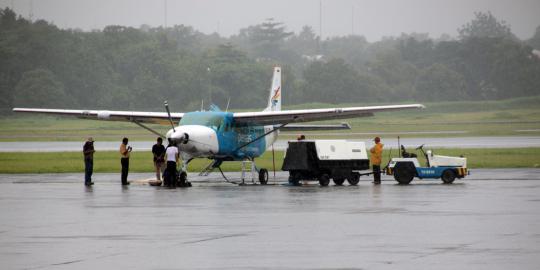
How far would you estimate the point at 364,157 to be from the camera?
3192 cm

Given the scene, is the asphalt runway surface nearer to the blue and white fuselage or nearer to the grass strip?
the blue and white fuselage

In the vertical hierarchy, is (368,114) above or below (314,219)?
above

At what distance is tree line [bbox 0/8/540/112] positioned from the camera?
4929 inches

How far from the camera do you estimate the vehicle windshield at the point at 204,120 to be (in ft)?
110

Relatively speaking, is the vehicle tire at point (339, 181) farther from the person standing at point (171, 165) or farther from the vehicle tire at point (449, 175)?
the person standing at point (171, 165)

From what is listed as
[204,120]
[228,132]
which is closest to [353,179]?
[228,132]

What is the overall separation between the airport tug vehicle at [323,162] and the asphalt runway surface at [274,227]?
1455 millimetres

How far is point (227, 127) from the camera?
113 ft

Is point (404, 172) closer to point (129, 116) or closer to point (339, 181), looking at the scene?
point (339, 181)

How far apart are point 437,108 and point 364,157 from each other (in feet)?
300

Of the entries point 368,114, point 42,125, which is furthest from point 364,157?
point 42,125

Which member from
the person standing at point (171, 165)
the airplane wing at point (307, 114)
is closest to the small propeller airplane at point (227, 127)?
the airplane wing at point (307, 114)

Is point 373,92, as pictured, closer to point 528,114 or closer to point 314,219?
point 528,114

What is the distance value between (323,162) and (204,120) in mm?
4523
